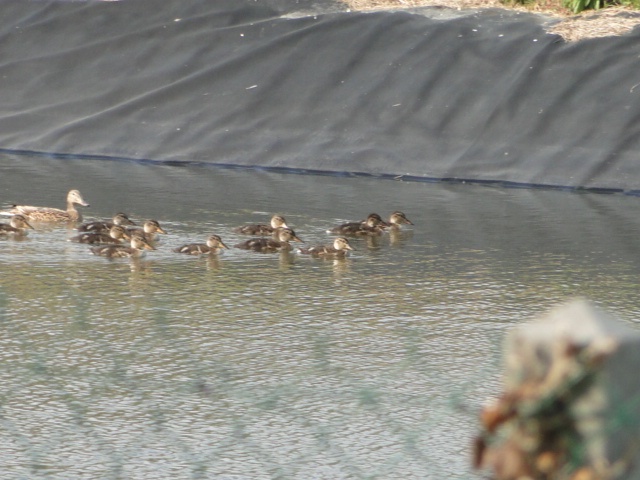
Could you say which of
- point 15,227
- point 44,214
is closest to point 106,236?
point 15,227

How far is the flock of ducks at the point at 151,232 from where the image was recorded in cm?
735

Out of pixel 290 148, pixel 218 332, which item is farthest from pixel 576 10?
pixel 218 332

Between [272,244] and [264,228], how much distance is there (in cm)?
41

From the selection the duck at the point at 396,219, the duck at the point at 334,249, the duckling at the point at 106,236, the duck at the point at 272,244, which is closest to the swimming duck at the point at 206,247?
the duck at the point at 272,244

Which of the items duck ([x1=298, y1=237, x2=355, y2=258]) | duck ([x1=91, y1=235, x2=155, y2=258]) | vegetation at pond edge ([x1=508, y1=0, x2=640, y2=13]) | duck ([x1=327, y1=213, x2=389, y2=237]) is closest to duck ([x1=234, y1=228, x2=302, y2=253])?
duck ([x1=298, y1=237, x2=355, y2=258])

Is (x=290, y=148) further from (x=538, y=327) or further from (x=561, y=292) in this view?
(x=538, y=327)

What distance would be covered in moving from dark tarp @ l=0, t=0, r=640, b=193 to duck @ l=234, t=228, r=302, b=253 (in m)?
3.07

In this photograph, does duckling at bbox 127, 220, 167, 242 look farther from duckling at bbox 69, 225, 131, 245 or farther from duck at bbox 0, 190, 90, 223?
duck at bbox 0, 190, 90, 223

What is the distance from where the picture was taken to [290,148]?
1102cm

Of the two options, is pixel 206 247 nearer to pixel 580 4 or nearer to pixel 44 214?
pixel 44 214

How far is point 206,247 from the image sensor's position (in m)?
7.35

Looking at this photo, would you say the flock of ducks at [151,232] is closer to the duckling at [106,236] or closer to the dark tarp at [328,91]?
the duckling at [106,236]

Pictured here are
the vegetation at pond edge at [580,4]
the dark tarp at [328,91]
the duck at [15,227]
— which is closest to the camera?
the duck at [15,227]

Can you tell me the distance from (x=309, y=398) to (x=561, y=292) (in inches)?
97.7
